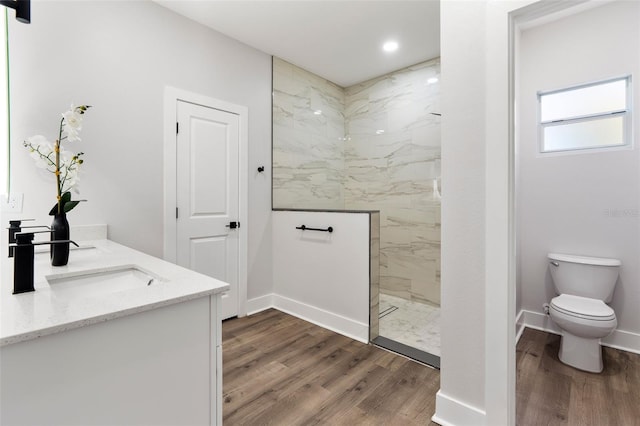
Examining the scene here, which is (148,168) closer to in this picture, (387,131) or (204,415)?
(204,415)

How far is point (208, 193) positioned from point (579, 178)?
3186 millimetres

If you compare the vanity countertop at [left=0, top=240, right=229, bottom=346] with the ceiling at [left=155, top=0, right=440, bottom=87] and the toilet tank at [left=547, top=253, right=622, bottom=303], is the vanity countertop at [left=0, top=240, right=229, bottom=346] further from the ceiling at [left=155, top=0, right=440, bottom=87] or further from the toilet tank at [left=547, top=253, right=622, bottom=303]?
the toilet tank at [left=547, top=253, right=622, bottom=303]

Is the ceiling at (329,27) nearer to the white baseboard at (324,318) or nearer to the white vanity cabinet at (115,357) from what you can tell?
the white vanity cabinet at (115,357)

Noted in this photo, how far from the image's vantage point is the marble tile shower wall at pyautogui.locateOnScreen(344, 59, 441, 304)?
3256mm

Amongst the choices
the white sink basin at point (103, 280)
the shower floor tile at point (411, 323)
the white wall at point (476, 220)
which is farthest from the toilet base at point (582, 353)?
the white sink basin at point (103, 280)

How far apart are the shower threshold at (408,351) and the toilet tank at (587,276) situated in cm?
126

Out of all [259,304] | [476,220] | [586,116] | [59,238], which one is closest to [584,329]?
[476,220]

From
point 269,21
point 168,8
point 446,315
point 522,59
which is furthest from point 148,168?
point 522,59

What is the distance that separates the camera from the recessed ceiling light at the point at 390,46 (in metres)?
2.88

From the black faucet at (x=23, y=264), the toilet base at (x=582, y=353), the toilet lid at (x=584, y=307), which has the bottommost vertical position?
the toilet base at (x=582, y=353)

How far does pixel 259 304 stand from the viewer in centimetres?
310

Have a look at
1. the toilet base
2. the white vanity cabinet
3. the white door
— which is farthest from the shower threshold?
the white vanity cabinet

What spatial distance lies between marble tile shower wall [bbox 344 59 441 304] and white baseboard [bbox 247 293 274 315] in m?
1.42

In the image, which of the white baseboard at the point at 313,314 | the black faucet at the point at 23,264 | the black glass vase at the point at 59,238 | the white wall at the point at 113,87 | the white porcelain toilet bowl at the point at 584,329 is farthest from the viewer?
the white baseboard at the point at 313,314
